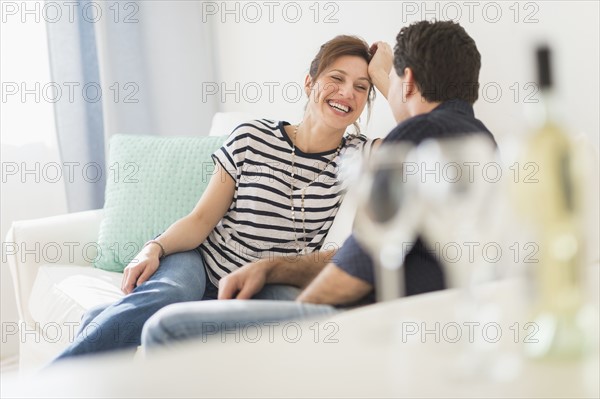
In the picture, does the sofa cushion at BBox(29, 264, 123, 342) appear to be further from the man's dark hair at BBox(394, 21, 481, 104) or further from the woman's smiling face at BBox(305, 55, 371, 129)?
the man's dark hair at BBox(394, 21, 481, 104)

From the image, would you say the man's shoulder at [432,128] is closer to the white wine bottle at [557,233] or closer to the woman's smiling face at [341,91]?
the white wine bottle at [557,233]

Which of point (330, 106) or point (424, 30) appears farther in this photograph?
point (330, 106)

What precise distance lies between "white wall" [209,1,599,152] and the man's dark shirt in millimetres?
173

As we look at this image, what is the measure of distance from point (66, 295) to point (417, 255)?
3.98 feet

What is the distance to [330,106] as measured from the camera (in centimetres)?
198

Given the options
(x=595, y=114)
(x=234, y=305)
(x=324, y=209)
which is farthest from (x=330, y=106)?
(x=234, y=305)

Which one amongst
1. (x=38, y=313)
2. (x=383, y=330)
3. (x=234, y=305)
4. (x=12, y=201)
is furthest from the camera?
(x=12, y=201)

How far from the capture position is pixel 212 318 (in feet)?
4.19

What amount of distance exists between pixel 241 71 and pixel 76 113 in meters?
0.69

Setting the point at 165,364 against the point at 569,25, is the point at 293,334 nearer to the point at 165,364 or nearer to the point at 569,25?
the point at 165,364

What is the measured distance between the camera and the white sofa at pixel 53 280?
2158 mm

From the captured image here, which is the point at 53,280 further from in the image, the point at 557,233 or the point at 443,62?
the point at 557,233

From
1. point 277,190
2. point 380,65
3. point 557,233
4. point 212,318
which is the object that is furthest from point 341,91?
point 557,233

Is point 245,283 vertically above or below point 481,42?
below
